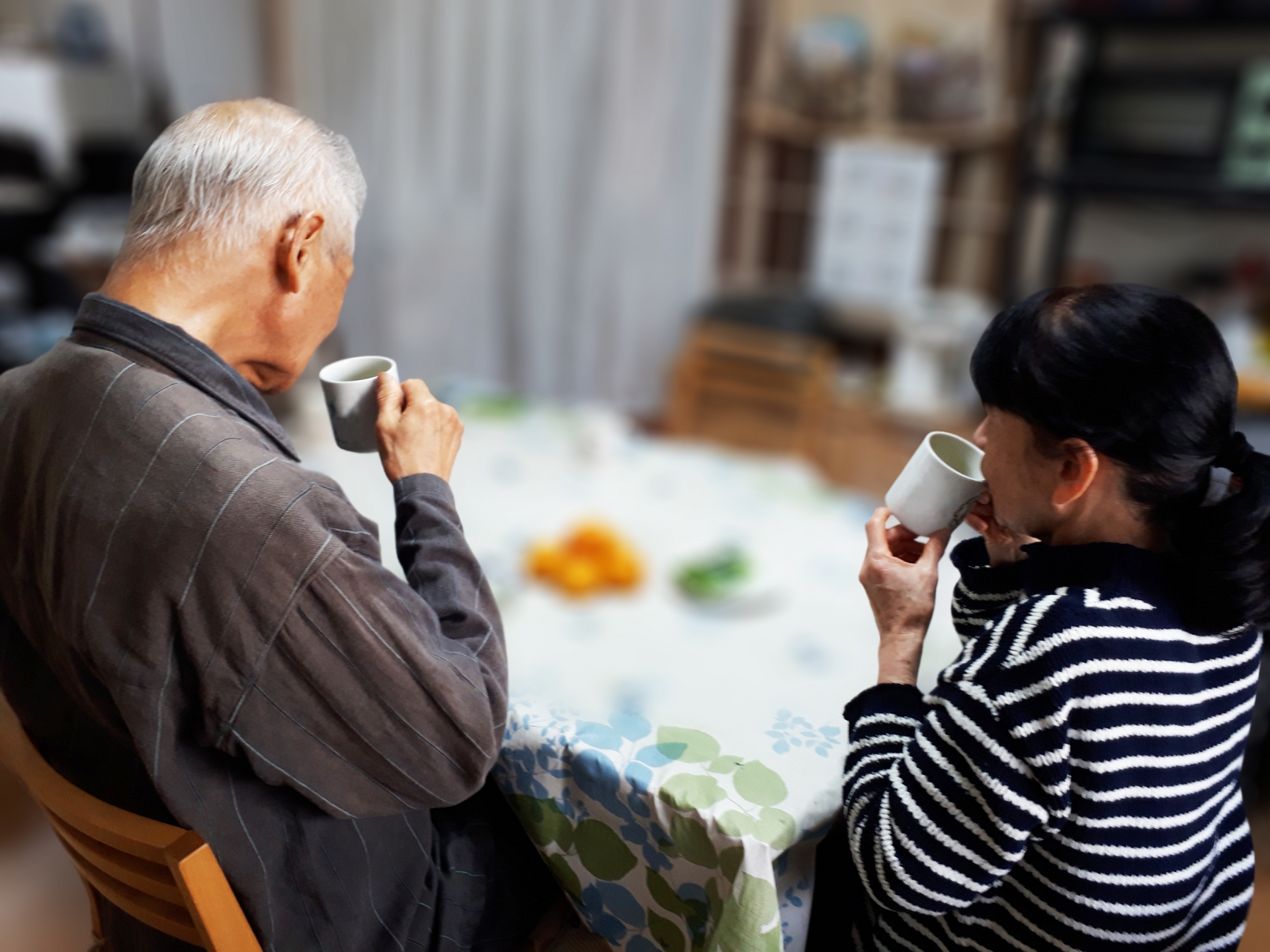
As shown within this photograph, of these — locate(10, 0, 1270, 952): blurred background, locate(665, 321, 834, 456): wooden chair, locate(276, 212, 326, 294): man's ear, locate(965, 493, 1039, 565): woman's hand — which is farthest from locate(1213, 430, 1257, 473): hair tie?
locate(665, 321, 834, 456): wooden chair

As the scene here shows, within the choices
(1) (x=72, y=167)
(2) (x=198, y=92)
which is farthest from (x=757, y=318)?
(1) (x=72, y=167)

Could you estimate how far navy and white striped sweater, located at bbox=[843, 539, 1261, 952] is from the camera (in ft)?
2.03

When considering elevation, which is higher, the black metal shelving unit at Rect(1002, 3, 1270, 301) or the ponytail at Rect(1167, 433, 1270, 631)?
the black metal shelving unit at Rect(1002, 3, 1270, 301)

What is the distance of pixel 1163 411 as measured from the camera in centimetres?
63

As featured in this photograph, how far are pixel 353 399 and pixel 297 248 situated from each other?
4.8 inches

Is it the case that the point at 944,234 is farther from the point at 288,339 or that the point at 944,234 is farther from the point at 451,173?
the point at 288,339

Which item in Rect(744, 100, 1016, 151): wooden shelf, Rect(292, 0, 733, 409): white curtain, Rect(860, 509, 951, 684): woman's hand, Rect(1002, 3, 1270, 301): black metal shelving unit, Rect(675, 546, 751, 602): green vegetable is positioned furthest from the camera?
Rect(744, 100, 1016, 151): wooden shelf

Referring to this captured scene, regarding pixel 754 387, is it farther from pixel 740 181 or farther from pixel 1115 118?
pixel 1115 118

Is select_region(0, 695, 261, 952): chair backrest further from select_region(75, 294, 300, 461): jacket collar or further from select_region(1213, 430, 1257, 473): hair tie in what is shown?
select_region(1213, 430, 1257, 473): hair tie

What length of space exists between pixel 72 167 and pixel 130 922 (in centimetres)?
337

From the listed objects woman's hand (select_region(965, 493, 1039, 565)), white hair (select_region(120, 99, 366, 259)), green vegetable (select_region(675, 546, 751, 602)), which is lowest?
green vegetable (select_region(675, 546, 751, 602))

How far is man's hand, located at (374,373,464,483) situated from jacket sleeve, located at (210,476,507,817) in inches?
2.3

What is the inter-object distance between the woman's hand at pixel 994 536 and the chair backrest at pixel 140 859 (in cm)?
59

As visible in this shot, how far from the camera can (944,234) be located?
3215mm
